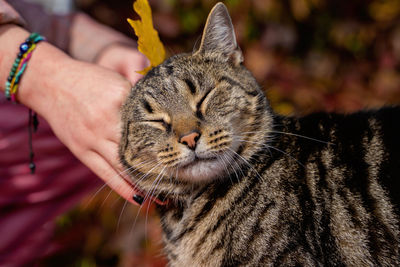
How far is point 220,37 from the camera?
1189mm

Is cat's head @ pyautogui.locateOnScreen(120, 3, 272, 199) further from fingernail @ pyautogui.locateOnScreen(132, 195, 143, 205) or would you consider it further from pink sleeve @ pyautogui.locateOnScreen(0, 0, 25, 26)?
pink sleeve @ pyautogui.locateOnScreen(0, 0, 25, 26)

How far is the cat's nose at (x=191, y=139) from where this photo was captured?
1017 mm

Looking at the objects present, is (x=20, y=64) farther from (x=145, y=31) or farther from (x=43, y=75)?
(x=145, y=31)

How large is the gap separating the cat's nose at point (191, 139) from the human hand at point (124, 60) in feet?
1.69

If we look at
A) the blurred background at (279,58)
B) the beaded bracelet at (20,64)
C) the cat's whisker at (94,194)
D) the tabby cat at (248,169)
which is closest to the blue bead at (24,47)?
the beaded bracelet at (20,64)

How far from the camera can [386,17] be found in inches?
73.8

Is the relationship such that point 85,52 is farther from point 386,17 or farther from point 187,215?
point 386,17

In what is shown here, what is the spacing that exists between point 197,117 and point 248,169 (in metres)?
0.20

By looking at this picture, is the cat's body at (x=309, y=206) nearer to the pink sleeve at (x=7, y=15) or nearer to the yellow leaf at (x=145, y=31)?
the yellow leaf at (x=145, y=31)

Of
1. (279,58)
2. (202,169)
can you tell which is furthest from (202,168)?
(279,58)

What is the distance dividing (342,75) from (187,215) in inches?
49.2

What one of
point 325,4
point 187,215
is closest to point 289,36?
point 325,4

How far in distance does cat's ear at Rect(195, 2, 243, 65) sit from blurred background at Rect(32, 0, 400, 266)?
1.75 feet

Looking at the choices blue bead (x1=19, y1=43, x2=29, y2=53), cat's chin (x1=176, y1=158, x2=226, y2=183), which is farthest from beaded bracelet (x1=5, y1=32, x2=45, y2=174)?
cat's chin (x1=176, y1=158, x2=226, y2=183)
